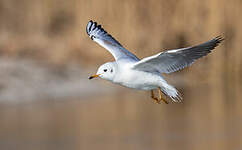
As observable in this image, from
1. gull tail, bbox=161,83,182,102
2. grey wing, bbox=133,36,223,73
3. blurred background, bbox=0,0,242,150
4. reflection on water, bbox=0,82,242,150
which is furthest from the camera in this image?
blurred background, bbox=0,0,242,150

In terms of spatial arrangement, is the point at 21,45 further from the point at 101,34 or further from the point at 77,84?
the point at 101,34

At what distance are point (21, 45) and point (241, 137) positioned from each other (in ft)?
20.7

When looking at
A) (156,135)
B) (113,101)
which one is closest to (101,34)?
(156,135)

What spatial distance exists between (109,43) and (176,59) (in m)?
1.33

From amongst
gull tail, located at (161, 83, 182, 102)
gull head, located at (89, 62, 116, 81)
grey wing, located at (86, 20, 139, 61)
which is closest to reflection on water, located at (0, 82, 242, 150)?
grey wing, located at (86, 20, 139, 61)

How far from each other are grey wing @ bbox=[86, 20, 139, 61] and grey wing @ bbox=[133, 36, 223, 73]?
0.58 meters

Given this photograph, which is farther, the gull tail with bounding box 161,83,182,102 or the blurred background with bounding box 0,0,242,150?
the blurred background with bounding box 0,0,242,150

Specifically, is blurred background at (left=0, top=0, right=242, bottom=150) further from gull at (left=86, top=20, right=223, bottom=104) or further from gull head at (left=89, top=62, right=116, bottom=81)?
gull head at (left=89, top=62, right=116, bottom=81)

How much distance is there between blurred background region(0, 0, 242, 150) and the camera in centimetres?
1273

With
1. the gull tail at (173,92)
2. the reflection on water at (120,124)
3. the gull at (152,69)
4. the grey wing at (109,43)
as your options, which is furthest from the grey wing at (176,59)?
the reflection on water at (120,124)

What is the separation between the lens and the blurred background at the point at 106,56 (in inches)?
501

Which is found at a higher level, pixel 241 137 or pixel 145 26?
pixel 145 26

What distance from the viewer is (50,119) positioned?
11.7 metres

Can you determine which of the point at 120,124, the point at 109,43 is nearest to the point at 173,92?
the point at 109,43
